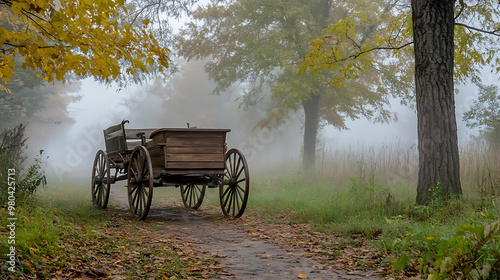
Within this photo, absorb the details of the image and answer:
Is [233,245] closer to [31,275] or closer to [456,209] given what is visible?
[31,275]

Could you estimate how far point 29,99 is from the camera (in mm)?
25984

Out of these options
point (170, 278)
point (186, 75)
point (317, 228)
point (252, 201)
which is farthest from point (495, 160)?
point (186, 75)

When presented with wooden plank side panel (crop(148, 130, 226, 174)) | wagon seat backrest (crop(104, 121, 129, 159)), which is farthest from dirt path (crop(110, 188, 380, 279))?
wagon seat backrest (crop(104, 121, 129, 159))

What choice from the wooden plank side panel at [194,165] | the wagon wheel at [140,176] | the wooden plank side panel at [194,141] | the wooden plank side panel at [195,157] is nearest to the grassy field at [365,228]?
the wagon wheel at [140,176]

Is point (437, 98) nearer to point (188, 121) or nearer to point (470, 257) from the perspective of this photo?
point (470, 257)

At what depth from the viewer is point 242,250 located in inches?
217

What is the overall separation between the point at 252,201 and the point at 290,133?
84.5 feet

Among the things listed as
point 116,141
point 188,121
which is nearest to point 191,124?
point 188,121

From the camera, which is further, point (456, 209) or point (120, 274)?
point (456, 209)

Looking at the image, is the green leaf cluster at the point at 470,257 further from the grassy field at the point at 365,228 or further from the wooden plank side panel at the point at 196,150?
the wooden plank side panel at the point at 196,150

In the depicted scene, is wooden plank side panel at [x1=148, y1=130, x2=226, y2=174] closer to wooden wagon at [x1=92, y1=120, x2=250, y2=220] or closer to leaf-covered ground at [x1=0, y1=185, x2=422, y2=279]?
wooden wagon at [x1=92, y1=120, x2=250, y2=220]

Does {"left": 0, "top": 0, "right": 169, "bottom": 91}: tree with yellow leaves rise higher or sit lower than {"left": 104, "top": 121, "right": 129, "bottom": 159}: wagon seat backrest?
higher

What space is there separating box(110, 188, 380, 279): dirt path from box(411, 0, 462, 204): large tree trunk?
279cm

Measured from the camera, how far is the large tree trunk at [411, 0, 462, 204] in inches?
267
